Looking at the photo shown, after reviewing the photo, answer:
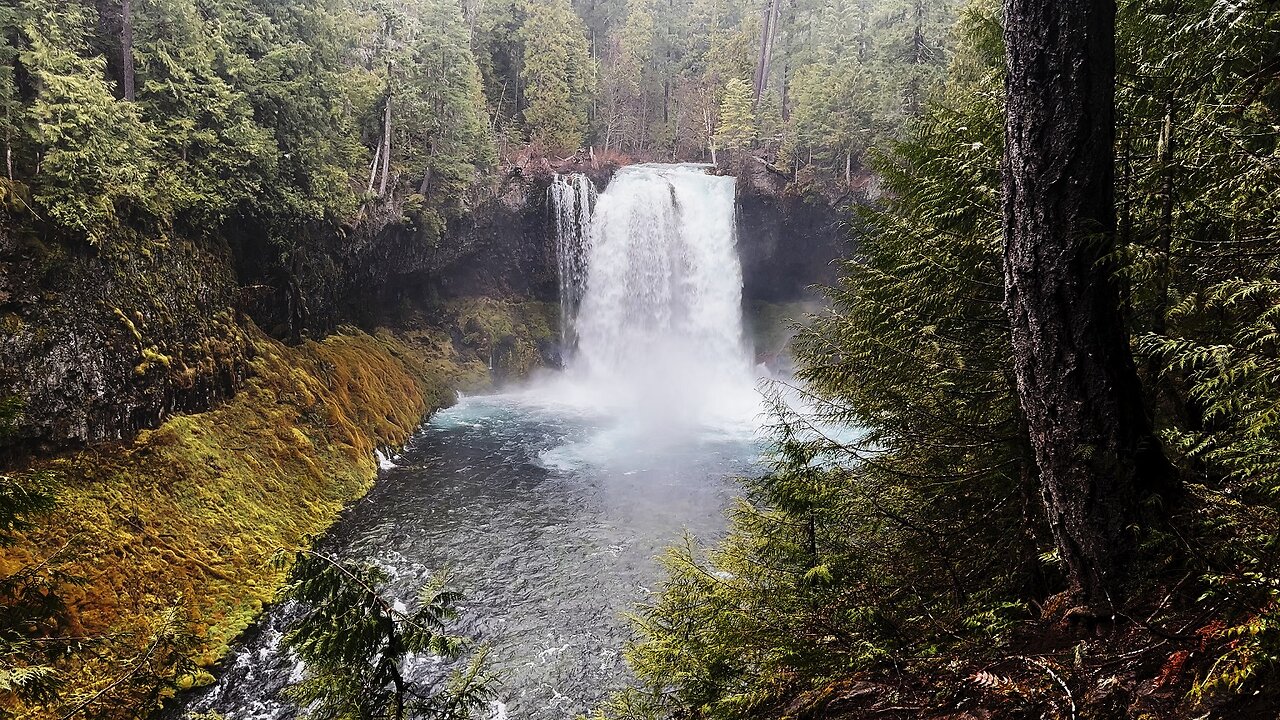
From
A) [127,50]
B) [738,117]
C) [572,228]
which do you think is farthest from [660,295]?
[127,50]

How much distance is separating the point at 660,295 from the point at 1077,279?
2573cm

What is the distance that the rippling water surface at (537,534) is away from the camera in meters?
8.38

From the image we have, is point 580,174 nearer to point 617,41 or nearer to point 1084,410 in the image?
point 617,41

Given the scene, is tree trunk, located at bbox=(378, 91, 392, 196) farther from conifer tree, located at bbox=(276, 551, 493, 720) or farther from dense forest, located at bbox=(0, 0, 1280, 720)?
conifer tree, located at bbox=(276, 551, 493, 720)

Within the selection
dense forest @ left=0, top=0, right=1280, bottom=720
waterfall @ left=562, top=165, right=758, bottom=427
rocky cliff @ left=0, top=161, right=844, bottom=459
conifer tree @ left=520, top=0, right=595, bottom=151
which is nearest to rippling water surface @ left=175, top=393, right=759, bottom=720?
dense forest @ left=0, top=0, right=1280, bottom=720

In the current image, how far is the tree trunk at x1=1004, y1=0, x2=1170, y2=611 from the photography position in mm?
2682

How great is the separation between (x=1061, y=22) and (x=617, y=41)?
1781 inches

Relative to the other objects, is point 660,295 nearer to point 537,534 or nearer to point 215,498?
point 537,534

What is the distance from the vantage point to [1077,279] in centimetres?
275

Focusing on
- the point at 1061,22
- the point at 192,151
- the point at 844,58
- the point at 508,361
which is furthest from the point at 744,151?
the point at 1061,22

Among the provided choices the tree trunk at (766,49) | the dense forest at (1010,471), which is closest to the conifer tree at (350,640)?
the dense forest at (1010,471)

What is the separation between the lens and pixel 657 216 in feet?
90.9

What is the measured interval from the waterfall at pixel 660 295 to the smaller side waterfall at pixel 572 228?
139 millimetres

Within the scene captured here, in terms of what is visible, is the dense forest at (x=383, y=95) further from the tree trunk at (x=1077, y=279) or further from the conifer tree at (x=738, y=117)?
the tree trunk at (x=1077, y=279)
